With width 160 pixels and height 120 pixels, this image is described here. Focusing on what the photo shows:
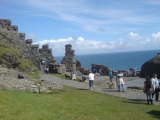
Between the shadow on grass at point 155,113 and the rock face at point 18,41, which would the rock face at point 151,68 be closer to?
the rock face at point 18,41

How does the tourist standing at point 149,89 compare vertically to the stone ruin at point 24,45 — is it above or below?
below

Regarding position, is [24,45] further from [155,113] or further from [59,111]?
[155,113]

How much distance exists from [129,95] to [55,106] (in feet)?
38.0

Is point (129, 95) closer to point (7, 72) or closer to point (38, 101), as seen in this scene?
point (38, 101)

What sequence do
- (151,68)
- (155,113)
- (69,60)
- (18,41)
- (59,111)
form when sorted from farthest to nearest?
(69,60)
(151,68)
(18,41)
(155,113)
(59,111)

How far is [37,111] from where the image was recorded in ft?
44.8

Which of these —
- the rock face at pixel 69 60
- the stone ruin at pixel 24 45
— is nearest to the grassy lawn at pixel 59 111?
the stone ruin at pixel 24 45

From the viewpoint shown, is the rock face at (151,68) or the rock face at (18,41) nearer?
the rock face at (18,41)

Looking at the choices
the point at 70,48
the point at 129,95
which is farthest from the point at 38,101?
the point at 70,48

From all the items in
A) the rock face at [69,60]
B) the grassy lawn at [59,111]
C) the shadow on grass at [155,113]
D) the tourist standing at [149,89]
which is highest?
the rock face at [69,60]

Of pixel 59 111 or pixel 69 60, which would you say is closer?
pixel 59 111

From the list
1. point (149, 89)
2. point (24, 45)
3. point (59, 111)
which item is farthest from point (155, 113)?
point (24, 45)

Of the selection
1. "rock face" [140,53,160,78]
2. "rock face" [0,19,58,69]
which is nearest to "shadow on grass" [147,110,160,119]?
"rock face" [0,19,58,69]

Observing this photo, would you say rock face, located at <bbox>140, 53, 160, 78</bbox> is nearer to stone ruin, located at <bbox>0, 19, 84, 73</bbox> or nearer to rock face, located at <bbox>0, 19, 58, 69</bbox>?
stone ruin, located at <bbox>0, 19, 84, 73</bbox>
